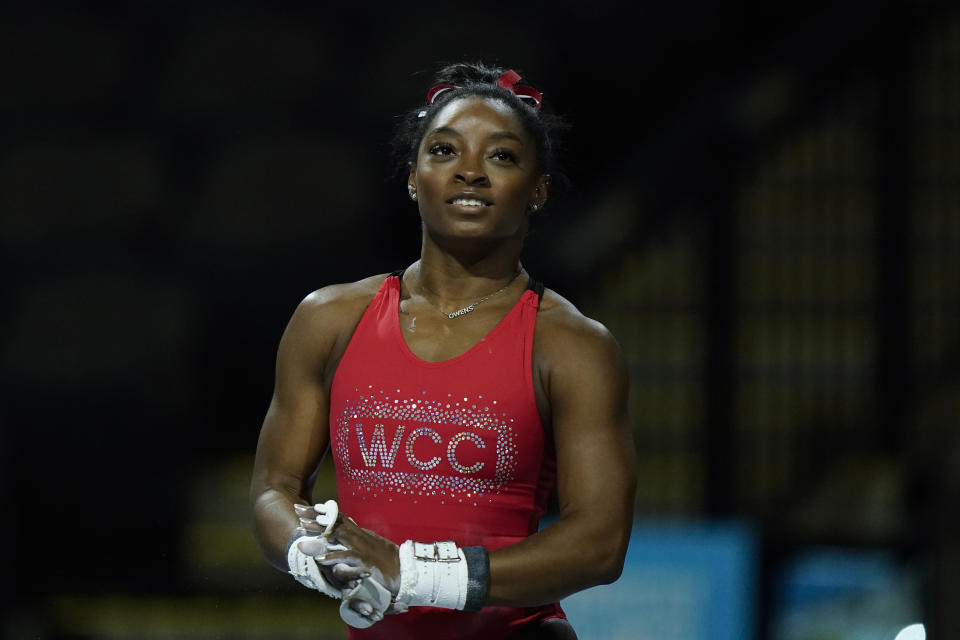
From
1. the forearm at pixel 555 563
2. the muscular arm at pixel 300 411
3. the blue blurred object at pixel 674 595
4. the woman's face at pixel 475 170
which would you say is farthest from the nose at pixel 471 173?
the blue blurred object at pixel 674 595

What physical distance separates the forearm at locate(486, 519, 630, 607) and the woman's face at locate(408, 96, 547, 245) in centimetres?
54

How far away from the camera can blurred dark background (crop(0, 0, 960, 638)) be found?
5.29 m

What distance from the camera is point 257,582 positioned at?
5.29m

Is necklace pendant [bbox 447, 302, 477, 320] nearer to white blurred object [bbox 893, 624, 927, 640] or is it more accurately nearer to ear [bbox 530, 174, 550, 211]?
ear [bbox 530, 174, 550, 211]

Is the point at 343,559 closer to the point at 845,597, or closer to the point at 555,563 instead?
the point at 555,563

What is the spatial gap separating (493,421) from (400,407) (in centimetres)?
16

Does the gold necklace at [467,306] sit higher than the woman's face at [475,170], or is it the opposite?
the woman's face at [475,170]

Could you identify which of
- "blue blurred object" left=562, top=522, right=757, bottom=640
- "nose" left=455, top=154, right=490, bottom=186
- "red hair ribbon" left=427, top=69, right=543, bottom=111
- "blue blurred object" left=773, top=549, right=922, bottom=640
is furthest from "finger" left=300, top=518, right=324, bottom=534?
"blue blurred object" left=773, top=549, right=922, bottom=640

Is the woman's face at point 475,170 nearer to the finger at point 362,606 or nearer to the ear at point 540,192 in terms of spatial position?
the ear at point 540,192

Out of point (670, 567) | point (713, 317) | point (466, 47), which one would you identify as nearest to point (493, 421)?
point (670, 567)

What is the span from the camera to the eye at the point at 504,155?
2.41 meters

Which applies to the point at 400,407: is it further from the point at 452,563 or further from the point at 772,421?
the point at 772,421

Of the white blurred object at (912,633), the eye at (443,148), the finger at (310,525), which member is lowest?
the white blurred object at (912,633)

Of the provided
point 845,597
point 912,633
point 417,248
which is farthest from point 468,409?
point 417,248
